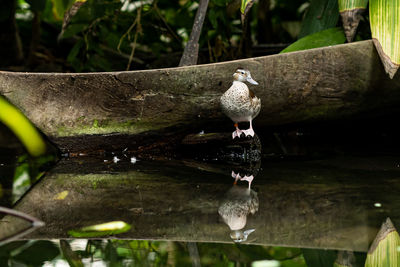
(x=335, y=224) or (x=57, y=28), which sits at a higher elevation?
(x=57, y=28)

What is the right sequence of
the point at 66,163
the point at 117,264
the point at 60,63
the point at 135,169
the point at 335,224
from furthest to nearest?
the point at 60,63, the point at 66,163, the point at 135,169, the point at 335,224, the point at 117,264

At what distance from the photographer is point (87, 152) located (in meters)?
2.53

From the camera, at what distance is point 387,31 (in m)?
2.25

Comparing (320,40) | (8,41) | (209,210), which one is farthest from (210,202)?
(8,41)

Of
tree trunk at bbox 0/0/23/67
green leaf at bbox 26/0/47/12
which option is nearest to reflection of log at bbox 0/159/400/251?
green leaf at bbox 26/0/47/12

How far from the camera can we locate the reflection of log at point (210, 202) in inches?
51.0

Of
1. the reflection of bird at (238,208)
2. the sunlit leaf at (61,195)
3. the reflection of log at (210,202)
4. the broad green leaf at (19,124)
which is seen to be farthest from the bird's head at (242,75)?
the broad green leaf at (19,124)

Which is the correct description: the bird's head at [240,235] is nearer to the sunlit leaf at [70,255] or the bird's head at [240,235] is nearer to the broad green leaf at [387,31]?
the sunlit leaf at [70,255]

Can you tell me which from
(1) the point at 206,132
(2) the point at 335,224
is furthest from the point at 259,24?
(2) the point at 335,224

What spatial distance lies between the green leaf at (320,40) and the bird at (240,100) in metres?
0.53

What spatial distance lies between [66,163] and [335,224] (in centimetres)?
142

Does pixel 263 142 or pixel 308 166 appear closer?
pixel 308 166

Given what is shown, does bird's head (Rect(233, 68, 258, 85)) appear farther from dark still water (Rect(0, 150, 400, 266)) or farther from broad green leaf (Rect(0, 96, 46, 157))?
broad green leaf (Rect(0, 96, 46, 157))

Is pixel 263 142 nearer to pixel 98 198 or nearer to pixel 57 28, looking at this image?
pixel 98 198
